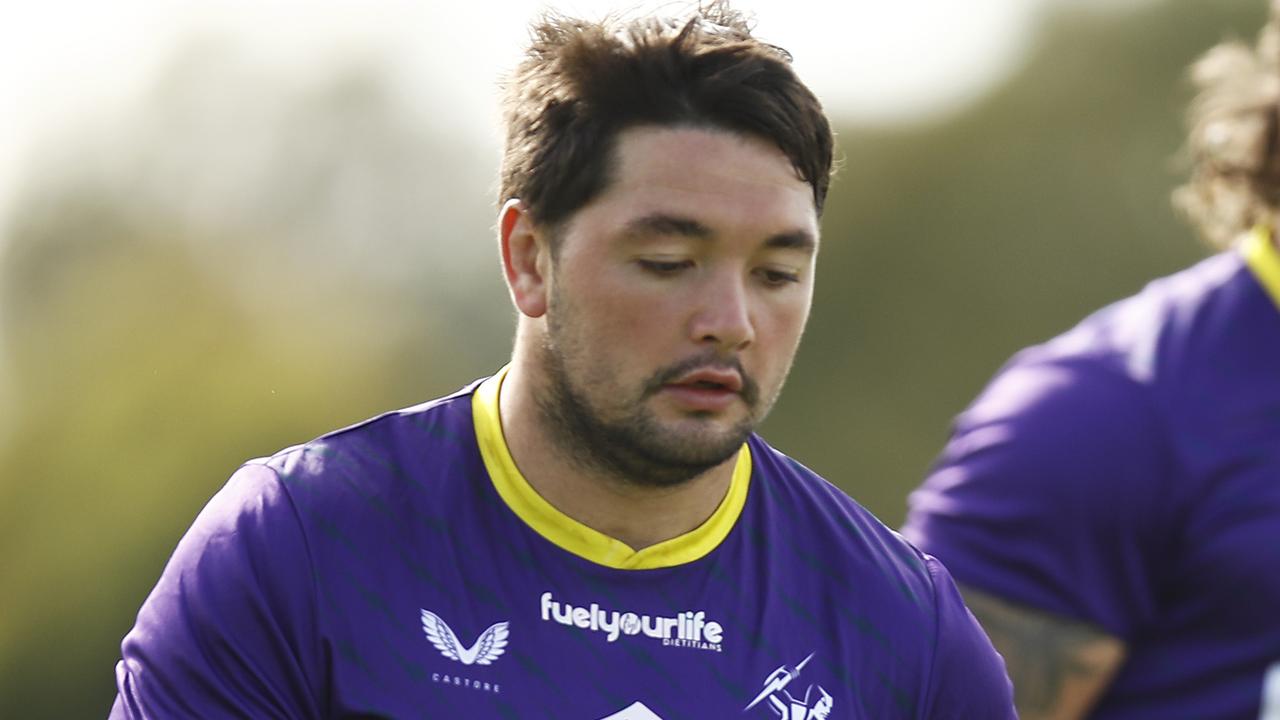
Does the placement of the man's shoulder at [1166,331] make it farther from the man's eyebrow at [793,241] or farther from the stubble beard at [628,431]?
the stubble beard at [628,431]

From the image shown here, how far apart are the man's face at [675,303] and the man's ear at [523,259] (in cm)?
6

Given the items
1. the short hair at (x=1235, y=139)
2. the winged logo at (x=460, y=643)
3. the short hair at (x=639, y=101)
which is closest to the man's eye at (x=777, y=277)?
the short hair at (x=639, y=101)

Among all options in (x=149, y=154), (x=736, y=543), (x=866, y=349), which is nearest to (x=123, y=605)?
(x=149, y=154)

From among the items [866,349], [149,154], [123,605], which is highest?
[149,154]

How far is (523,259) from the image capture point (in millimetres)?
4039

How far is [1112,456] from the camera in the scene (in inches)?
147

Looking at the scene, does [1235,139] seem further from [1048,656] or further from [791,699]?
[791,699]

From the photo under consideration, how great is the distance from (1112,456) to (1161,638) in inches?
14.8

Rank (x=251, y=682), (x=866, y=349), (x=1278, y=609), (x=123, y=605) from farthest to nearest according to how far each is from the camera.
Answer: (x=866, y=349) < (x=123, y=605) < (x=1278, y=609) < (x=251, y=682)

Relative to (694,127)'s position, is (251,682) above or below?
below

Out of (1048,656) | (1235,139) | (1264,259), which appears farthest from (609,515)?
(1235,139)

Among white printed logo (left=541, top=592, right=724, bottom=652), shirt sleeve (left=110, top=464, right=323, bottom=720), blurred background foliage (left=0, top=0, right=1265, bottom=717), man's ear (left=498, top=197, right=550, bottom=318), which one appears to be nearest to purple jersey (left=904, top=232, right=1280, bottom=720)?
white printed logo (left=541, top=592, right=724, bottom=652)

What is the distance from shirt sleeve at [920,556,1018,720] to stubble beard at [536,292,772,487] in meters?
0.55

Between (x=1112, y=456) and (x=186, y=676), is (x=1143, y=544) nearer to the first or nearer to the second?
(x=1112, y=456)
